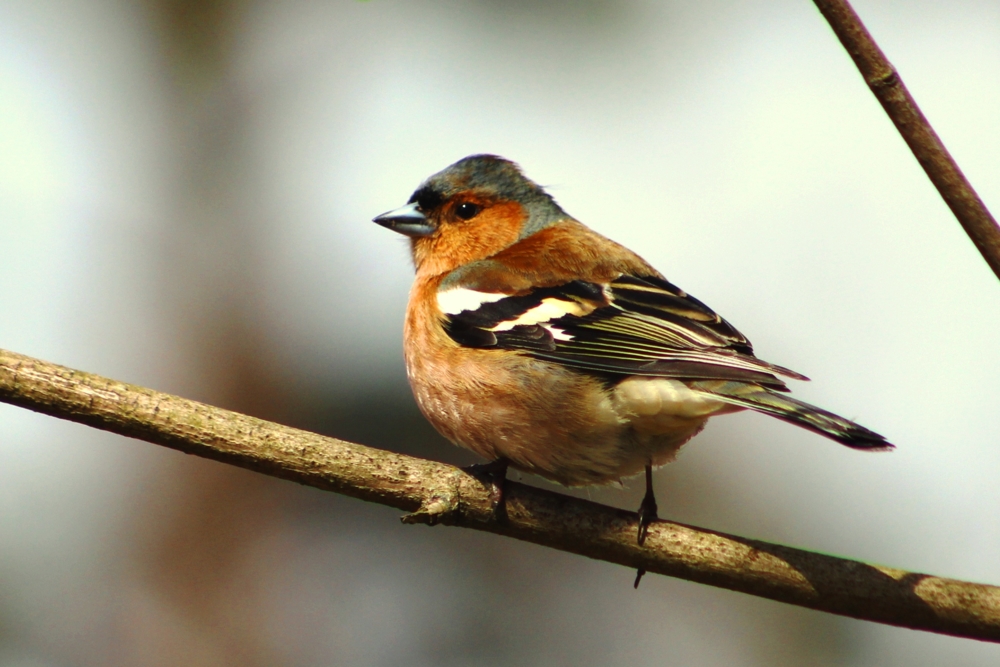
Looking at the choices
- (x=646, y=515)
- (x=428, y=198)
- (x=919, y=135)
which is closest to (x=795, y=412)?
(x=646, y=515)

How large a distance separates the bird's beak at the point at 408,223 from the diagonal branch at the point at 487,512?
2.25 m

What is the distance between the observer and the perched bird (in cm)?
386

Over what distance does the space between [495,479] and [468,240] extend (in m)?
2.11

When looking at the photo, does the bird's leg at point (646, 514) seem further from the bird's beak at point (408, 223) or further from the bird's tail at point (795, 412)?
the bird's beak at point (408, 223)

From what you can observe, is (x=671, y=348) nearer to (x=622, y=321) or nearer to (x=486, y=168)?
(x=622, y=321)

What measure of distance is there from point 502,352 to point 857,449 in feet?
5.96

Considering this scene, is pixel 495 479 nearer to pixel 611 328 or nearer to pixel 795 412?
pixel 611 328

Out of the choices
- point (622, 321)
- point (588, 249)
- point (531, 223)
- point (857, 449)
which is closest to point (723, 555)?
point (857, 449)

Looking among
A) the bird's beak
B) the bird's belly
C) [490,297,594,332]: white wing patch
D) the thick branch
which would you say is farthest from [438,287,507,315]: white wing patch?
the thick branch

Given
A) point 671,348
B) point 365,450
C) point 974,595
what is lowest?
point 974,595

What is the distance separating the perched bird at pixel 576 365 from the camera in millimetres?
3863

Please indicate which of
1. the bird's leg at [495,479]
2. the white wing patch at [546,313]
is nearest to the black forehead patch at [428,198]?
the white wing patch at [546,313]

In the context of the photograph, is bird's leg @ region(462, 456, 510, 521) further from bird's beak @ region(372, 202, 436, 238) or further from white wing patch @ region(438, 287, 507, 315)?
bird's beak @ region(372, 202, 436, 238)

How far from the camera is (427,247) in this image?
5.64 meters
